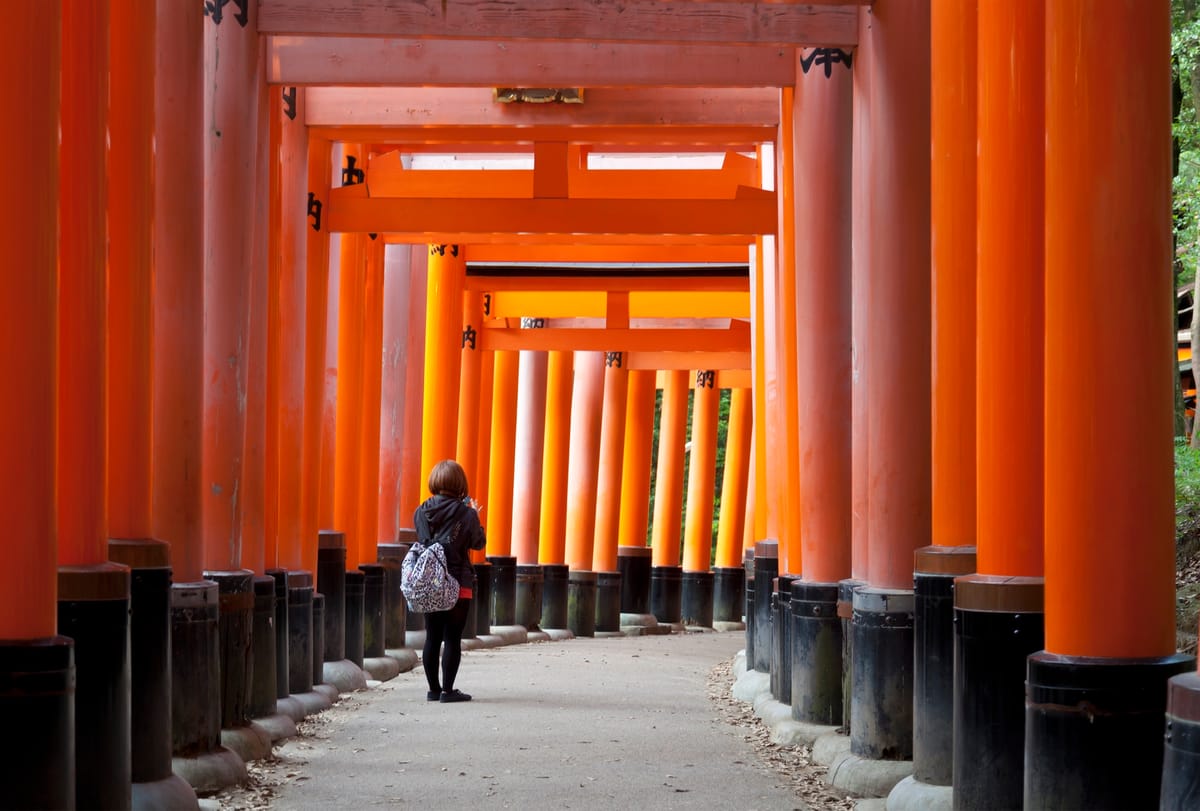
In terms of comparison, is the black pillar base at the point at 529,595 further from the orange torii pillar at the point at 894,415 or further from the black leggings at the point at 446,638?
the orange torii pillar at the point at 894,415

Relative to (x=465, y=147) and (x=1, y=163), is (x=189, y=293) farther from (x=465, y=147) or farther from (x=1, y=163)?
(x=465, y=147)

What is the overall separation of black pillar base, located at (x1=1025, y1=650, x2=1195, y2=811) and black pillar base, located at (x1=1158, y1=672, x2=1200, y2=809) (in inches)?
30.3

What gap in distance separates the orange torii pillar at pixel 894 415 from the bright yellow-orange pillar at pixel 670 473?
15579mm

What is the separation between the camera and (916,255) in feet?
26.1

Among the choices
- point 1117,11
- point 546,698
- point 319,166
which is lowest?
point 546,698

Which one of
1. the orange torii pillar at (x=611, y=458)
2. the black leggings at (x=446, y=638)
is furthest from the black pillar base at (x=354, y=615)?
the orange torii pillar at (x=611, y=458)

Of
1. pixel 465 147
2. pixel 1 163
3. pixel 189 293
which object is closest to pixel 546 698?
pixel 189 293

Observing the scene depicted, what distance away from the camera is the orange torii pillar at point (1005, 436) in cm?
582

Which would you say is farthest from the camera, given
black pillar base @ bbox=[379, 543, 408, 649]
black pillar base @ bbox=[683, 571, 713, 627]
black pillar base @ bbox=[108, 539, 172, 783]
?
black pillar base @ bbox=[683, 571, 713, 627]

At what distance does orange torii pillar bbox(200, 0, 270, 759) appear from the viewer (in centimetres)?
868

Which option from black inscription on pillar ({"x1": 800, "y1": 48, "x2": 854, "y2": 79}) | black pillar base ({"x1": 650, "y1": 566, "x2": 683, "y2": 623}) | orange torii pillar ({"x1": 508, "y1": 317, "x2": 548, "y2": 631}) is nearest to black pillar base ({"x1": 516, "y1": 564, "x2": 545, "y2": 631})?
orange torii pillar ({"x1": 508, "y1": 317, "x2": 548, "y2": 631})

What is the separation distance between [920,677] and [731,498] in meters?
18.3

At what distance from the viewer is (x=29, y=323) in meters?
5.04

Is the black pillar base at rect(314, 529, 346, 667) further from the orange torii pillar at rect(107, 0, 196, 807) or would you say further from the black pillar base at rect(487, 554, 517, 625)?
the black pillar base at rect(487, 554, 517, 625)
